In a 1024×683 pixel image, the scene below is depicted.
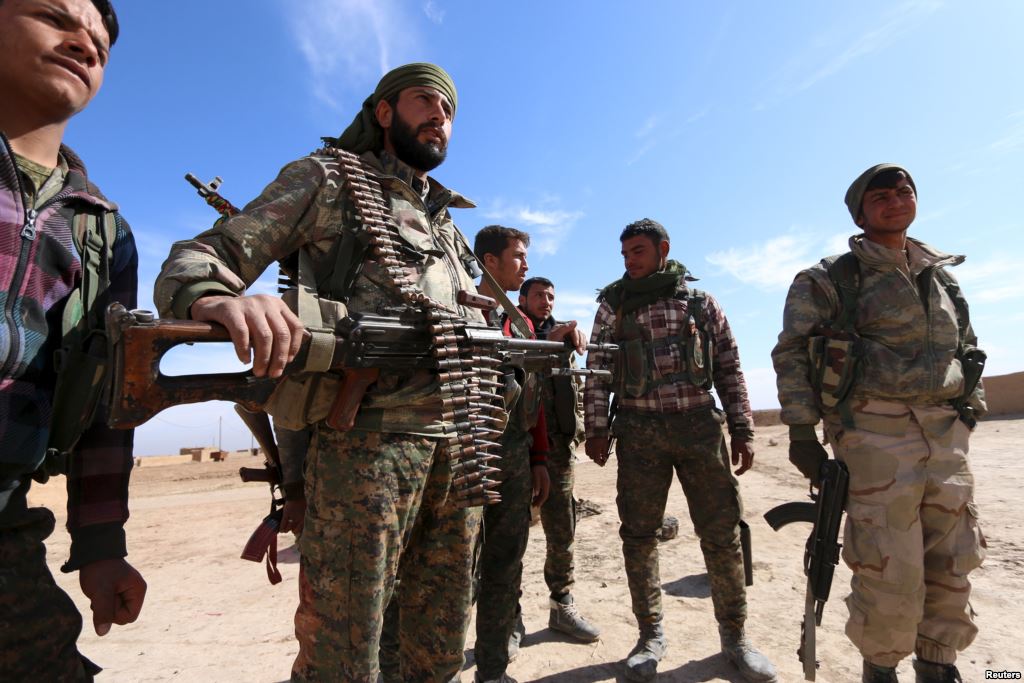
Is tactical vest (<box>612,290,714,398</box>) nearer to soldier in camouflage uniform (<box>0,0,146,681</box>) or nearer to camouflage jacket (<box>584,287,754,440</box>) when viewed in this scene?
camouflage jacket (<box>584,287,754,440</box>)

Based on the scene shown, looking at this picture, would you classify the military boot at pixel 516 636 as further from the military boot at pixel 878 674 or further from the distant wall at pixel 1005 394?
the distant wall at pixel 1005 394

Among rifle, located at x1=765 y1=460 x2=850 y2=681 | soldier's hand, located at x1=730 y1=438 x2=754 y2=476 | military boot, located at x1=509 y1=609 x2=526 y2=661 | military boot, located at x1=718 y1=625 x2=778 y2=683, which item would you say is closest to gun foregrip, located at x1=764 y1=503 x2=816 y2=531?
rifle, located at x1=765 y1=460 x2=850 y2=681

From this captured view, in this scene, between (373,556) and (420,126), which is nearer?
(373,556)

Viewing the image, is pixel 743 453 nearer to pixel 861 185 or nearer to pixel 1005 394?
pixel 861 185

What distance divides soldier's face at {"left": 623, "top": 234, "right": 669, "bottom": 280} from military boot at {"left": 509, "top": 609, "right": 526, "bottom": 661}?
2.88 metres

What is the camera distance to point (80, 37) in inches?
69.8

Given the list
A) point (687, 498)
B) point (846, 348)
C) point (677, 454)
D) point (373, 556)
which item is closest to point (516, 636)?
point (687, 498)

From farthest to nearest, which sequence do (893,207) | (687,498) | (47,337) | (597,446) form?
(597,446) < (687,498) < (893,207) < (47,337)

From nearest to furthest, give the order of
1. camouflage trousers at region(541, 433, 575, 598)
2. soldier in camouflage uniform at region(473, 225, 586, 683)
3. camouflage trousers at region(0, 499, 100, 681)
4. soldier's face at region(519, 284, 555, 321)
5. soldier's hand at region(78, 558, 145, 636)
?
camouflage trousers at region(0, 499, 100, 681)
soldier's hand at region(78, 558, 145, 636)
soldier in camouflage uniform at region(473, 225, 586, 683)
camouflage trousers at region(541, 433, 575, 598)
soldier's face at region(519, 284, 555, 321)

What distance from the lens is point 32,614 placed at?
159 cm

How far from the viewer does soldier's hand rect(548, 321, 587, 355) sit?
10.4ft

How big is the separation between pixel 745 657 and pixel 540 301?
333 cm

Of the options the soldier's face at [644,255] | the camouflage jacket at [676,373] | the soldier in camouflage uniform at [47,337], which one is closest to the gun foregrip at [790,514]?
the camouflage jacket at [676,373]

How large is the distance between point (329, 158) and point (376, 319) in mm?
881
